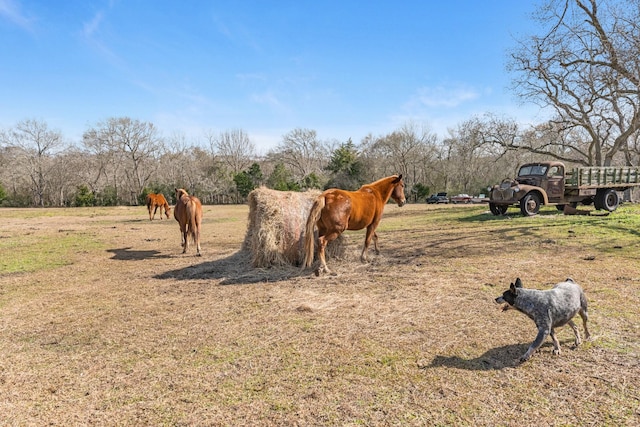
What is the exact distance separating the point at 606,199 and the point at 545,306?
15290 millimetres

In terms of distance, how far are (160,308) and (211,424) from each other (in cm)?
309

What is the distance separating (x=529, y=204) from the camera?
1359 cm

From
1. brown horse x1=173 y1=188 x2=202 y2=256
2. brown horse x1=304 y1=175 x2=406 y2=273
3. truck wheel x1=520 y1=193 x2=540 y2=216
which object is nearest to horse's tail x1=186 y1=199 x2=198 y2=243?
brown horse x1=173 y1=188 x2=202 y2=256

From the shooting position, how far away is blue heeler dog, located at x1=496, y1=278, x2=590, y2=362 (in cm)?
314

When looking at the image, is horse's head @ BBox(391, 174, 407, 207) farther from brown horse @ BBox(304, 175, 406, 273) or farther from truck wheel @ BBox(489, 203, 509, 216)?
truck wheel @ BBox(489, 203, 509, 216)

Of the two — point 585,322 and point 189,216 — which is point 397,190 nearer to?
point 585,322

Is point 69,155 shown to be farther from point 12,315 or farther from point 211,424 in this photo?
point 211,424

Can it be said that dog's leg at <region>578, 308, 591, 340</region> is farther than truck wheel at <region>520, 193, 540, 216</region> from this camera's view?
No

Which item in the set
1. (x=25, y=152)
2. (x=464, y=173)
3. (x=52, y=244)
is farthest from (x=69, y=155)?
(x=464, y=173)

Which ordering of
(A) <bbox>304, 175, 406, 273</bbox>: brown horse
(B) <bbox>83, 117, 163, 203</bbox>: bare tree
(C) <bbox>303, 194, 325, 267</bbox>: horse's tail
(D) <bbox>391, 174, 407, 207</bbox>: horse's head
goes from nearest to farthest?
1. (C) <bbox>303, 194, 325, 267</bbox>: horse's tail
2. (A) <bbox>304, 175, 406, 273</bbox>: brown horse
3. (D) <bbox>391, 174, 407, 207</bbox>: horse's head
4. (B) <bbox>83, 117, 163, 203</bbox>: bare tree

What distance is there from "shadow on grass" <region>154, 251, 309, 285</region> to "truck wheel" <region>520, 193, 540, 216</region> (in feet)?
35.2

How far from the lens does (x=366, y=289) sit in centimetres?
570

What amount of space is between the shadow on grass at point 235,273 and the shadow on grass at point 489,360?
388 centimetres

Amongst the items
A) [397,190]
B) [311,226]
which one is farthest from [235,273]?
[397,190]
